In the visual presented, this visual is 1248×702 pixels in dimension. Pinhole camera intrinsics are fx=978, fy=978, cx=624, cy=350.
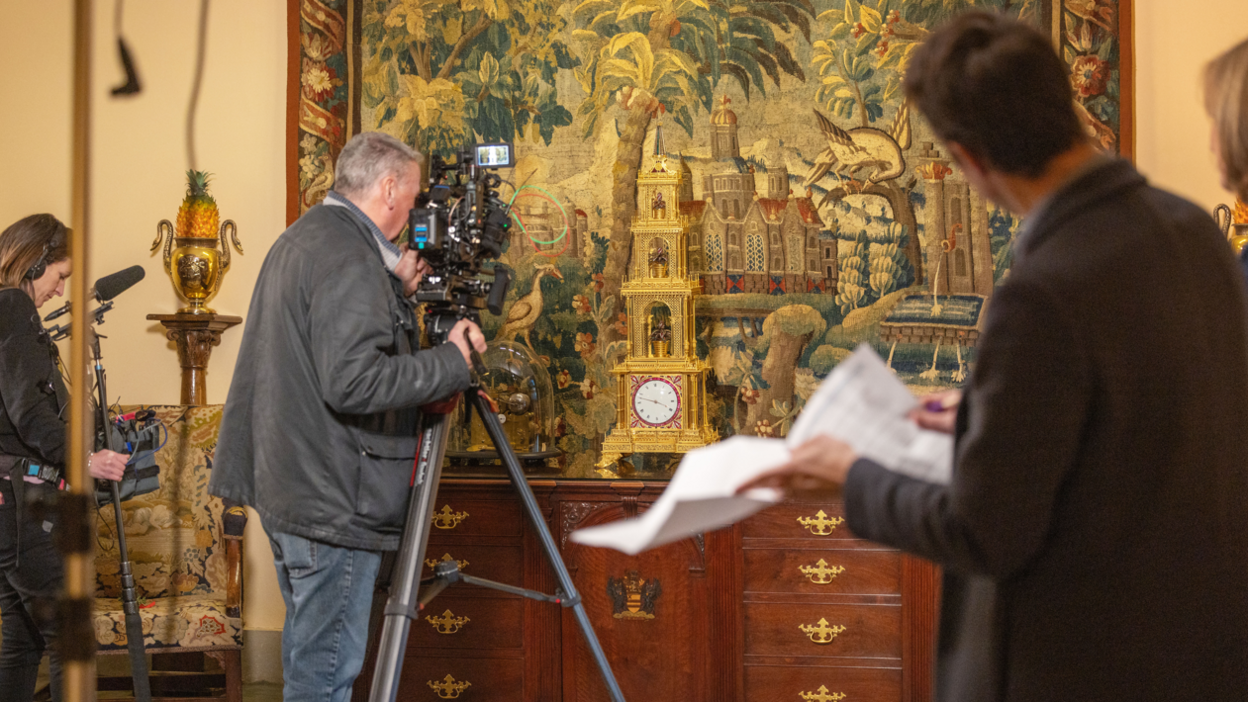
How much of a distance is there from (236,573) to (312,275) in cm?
142

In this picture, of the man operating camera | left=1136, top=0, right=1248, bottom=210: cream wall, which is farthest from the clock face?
left=1136, top=0, right=1248, bottom=210: cream wall

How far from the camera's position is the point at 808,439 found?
42.6 inches

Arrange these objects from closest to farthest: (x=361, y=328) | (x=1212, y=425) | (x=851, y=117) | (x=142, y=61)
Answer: (x=1212, y=425), (x=361, y=328), (x=851, y=117), (x=142, y=61)

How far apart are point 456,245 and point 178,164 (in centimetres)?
207

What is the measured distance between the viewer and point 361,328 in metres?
2.16

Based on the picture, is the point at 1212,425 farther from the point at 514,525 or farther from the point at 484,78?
the point at 484,78

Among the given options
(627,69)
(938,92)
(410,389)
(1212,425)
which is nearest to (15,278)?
(410,389)

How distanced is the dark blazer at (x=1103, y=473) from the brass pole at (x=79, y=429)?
2.55ft

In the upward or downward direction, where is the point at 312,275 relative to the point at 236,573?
upward

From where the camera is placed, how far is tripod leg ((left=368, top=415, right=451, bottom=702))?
2.16 m

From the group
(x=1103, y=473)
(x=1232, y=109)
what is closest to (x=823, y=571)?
(x=1232, y=109)

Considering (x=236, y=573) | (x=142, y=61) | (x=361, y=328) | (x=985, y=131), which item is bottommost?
(x=236, y=573)

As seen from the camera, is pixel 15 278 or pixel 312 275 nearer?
pixel 312 275

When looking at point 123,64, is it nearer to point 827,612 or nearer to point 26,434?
point 26,434
